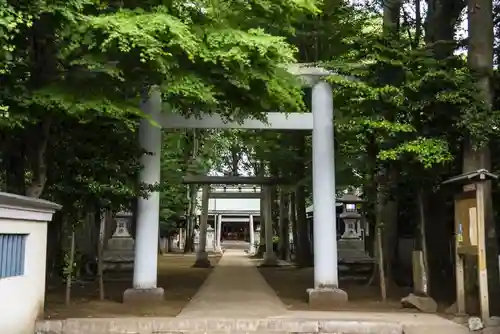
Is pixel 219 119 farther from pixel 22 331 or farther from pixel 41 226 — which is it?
pixel 22 331

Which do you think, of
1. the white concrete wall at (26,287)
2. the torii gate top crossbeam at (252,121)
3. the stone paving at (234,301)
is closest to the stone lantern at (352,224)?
the stone paving at (234,301)

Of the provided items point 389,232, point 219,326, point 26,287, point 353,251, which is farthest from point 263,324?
point 353,251

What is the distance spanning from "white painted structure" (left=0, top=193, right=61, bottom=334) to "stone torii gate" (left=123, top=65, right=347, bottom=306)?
335 cm

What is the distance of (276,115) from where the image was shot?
500 inches

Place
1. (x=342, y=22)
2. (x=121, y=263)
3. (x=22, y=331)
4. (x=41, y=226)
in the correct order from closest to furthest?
(x=22, y=331) < (x=41, y=226) < (x=342, y=22) < (x=121, y=263)

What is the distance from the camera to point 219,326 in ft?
30.9

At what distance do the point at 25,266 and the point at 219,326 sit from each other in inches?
128

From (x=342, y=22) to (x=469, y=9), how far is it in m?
6.53

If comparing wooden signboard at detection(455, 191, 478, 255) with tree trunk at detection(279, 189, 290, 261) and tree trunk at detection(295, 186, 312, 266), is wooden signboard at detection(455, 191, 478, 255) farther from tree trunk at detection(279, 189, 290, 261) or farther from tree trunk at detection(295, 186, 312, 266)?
tree trunk at detection(279, 189, 290, 261)

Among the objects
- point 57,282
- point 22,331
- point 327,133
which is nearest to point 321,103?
point 327,133

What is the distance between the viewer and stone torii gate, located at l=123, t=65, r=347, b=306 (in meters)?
12.0

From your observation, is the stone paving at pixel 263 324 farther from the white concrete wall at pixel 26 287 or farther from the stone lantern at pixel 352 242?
the stone lantern at pixel 352 242

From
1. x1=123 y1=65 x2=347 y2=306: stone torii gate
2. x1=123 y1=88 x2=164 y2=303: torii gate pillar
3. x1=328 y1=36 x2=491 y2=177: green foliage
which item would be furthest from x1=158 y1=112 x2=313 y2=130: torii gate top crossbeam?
x1=328 y1=36 x2=491 y2=177: green foliage

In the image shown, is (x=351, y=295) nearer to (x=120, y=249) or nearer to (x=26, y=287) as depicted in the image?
(x=26, y=287)
